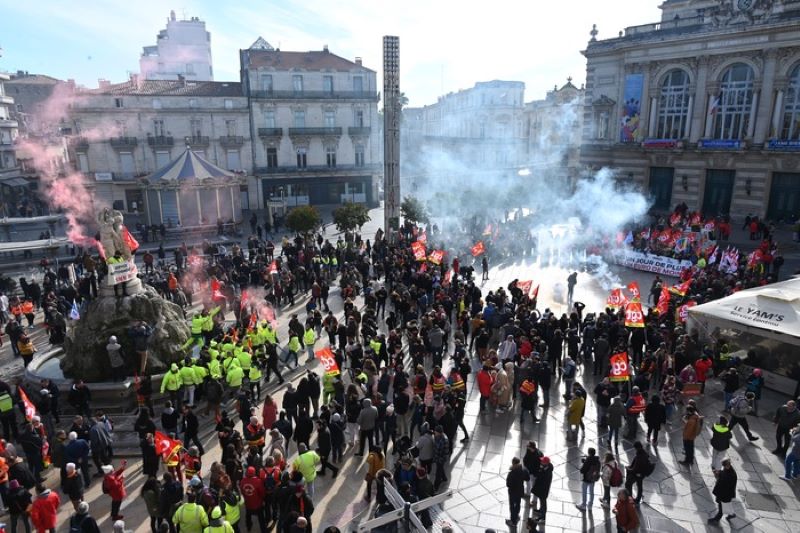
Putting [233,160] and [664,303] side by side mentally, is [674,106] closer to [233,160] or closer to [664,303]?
[664,303]

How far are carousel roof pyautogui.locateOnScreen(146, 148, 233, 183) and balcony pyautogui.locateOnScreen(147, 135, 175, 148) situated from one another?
9097mm

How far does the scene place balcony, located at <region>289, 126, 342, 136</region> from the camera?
1741 inches

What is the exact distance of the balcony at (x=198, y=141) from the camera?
41.8 meters

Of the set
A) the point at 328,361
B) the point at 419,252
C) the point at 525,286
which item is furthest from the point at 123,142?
the point at 328,361

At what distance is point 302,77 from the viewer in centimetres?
4375

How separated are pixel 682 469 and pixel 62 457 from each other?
11450mm

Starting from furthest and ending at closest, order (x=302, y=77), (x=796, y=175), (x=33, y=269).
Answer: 1. (x=302, y=77)
2. (x=796, y=175)
3. (x=33, y=269)

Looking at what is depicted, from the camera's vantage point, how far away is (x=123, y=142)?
4016 cm

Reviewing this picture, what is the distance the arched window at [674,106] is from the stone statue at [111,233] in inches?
1278

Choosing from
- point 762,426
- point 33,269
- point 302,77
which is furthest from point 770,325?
point 302,77

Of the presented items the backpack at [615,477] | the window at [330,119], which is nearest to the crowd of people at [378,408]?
the backpack at [615,477]

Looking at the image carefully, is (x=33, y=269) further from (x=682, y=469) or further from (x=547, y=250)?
(x=682, y=469)

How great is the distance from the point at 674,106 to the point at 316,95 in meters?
25.6

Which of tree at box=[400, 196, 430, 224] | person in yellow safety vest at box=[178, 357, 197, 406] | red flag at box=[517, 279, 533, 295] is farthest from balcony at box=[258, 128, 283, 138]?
person in yellow safety vest at box=[178, 357, 197, 406]
